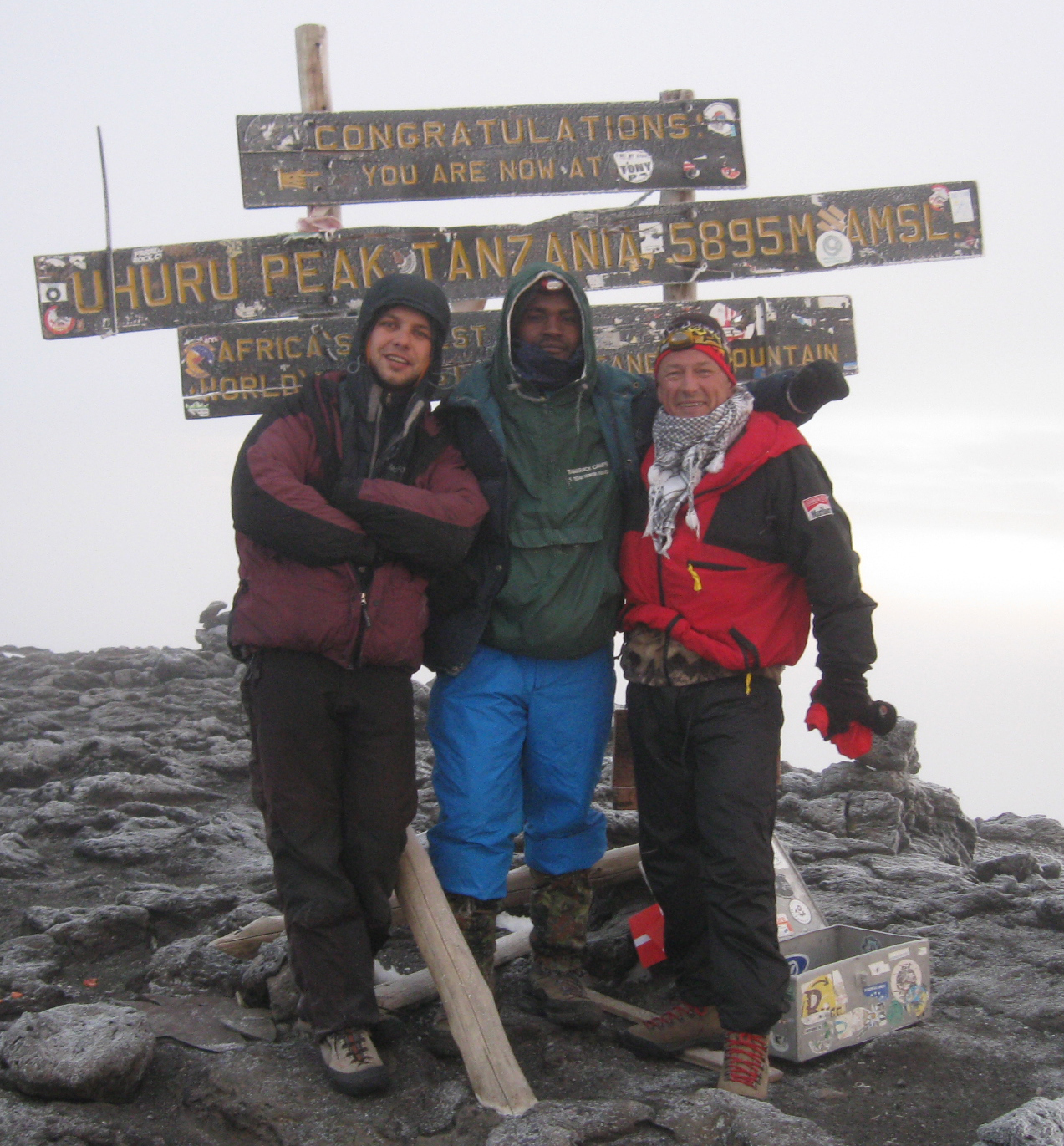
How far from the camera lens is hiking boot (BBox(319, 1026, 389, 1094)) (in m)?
3.75

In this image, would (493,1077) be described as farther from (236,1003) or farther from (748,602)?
(748,602)

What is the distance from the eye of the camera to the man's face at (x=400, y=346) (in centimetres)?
411

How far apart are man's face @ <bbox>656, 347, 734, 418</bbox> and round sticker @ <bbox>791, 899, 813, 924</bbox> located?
2.11 metres

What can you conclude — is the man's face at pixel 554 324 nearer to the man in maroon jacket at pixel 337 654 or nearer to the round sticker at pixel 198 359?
the man in maroon jacket at pixel 337 654

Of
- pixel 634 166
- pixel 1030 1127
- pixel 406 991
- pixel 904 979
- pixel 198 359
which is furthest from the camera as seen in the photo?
pixel 634 166

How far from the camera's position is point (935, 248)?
5.50 metres

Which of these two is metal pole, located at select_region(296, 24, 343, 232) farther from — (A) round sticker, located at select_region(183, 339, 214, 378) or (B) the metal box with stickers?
(B) the metal box with stickers

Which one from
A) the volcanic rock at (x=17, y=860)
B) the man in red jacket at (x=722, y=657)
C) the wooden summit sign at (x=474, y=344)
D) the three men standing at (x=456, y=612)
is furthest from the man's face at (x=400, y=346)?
the volcanic rock at (x=17, y=860)

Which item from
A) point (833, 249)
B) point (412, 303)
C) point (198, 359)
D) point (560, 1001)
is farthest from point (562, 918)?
point (833, 249)

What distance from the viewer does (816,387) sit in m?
4.33

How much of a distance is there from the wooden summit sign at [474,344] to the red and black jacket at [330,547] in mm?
934

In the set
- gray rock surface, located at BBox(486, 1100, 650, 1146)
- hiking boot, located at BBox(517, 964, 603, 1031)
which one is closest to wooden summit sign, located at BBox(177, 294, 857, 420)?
hiking boot, located at BBox(517, 964, 603, 1031)

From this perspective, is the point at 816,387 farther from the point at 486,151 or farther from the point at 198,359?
the point at 198,359

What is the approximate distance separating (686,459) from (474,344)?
1466 mm
